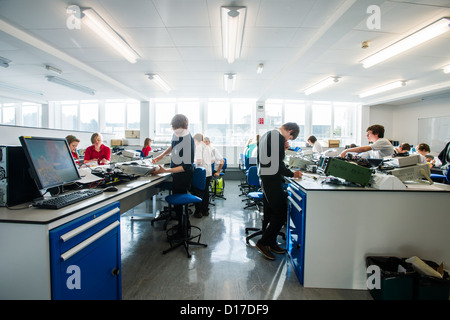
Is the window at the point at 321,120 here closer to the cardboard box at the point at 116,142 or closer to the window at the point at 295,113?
the window at the point at 295,113

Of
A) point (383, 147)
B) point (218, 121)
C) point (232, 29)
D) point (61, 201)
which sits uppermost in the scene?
point (232, 29)

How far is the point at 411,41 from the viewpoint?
9.50ft

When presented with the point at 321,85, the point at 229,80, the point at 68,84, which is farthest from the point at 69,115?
the point at 321,85

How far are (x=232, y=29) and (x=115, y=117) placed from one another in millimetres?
6602

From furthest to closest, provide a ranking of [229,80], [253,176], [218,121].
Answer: [218,121] → [229,80] → [253,176]

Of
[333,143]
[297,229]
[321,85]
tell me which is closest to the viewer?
[297,229]

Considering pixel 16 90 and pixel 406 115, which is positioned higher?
pixel 16 90

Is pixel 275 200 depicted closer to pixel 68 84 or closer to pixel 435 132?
pixel 68 84

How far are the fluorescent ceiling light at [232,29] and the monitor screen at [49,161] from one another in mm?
2261

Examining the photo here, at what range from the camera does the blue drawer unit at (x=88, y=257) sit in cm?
96

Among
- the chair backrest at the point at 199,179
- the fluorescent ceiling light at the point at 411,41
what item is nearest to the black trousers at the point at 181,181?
the chair backrest at the point at 199,179

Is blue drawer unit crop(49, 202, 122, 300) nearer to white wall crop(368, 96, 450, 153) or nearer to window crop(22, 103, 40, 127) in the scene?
white wall crop(368, 96, 450, 153)
